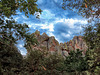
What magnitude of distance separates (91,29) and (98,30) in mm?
729

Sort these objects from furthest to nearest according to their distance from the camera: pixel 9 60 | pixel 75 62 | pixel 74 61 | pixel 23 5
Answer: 1. pixel 74 61
2. pixel 75 62
3. pixel 9 60
4. pixel 23 5

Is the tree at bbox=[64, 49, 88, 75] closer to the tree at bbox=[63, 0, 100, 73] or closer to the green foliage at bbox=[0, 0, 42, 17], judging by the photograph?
the tree at bbox=[63, 0, 100, 73]

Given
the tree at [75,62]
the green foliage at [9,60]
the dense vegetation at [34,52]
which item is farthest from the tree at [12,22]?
the tree at [75,62]

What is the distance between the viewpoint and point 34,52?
15828mm

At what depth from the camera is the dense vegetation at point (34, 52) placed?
8312 millimetres

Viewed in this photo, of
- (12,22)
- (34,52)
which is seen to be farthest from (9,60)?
(12,22)

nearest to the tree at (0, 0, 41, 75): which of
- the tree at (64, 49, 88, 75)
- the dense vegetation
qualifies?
the dense vegetation

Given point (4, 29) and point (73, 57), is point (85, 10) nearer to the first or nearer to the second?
point (4, 29)

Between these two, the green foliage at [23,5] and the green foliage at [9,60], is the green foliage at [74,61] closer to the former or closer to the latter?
the green foliage at [9,60]

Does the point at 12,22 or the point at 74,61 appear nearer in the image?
the point at 12,22

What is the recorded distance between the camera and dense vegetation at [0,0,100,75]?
8312 millimetres

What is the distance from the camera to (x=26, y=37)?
29.5 feet

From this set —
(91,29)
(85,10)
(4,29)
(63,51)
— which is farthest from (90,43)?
(63,51)

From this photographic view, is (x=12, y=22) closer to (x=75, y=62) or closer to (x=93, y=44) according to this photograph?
(x=93, y=44)
